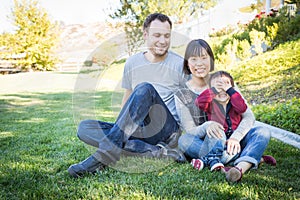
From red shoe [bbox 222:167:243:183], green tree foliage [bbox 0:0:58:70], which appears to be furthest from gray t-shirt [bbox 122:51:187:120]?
green tree foliage [bbox 0:0:58:70]

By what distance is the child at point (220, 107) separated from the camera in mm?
2324

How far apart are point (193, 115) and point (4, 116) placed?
3956 mm

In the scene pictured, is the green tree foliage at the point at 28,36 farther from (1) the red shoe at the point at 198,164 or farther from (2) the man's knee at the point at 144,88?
(1) the red shoe at the point at 198,164

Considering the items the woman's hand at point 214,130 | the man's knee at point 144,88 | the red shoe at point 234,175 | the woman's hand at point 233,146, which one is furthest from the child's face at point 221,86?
the red shoe at point 234,175

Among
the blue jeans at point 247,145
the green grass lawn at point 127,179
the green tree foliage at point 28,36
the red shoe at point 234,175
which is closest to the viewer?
the green grass lawn at point 127,179

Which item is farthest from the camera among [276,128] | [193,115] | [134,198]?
[276,128]

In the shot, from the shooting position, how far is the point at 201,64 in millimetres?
2438

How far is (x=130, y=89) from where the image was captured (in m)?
2.76

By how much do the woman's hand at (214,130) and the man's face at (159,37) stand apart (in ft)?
2.35

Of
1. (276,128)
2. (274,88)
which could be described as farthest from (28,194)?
(274,88)

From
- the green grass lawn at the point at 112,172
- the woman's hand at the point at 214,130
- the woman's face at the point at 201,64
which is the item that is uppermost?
the woman's face at the point at 201,64

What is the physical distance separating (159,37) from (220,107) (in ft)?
2.34

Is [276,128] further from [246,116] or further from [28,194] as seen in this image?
[28,194]

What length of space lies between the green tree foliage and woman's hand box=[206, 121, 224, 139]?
17.6 meters
